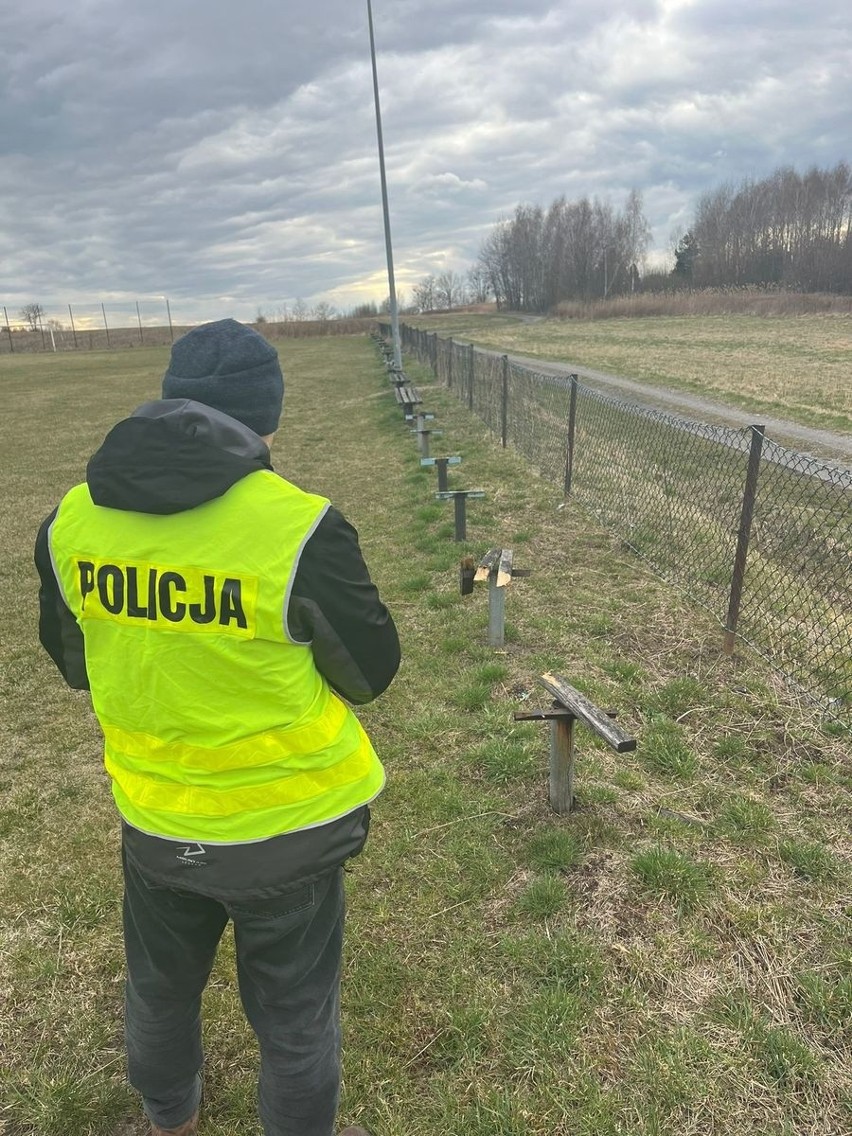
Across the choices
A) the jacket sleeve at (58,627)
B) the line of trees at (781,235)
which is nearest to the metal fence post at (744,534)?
the jacket sleeve at (58,627)

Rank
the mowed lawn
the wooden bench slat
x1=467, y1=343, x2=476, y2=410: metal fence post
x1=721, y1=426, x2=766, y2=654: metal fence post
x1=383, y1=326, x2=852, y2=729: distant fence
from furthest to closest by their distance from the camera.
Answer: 1. x1=467, y1=343, x2=476, y2=410: metal fence post
2. x1=383, y1=326, x2=852, y2=729: distant fence
3. x1=721, y1=426, x2=766, y2=654: metal fence post
4. the wooden bench slat
5. the mowed lawn

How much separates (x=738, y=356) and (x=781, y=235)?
55131mm

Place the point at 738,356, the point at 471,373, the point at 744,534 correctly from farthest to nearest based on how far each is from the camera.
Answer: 1. the point at 738,356
2. the point at 471,373
3. the point at 744,534

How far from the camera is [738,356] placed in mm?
23672

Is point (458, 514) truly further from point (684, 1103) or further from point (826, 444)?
point (826, 444)

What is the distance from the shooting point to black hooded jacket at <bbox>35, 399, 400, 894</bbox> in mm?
1253

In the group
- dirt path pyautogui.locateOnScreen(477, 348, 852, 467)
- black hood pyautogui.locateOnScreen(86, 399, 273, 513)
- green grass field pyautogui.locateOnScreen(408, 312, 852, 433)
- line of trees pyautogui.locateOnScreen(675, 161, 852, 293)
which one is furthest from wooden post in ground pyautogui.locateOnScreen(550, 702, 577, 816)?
line of trees pyautogui.locateOnScreen(675, 161, 852, 293)

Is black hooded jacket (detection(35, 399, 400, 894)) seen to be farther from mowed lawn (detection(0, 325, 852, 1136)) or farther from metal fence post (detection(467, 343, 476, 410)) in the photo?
metal fence post (detection(467, 343, 476, 410))

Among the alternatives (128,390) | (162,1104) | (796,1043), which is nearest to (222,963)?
(162,1104)

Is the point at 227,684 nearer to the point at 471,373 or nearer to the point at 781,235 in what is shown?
the point at 471,373

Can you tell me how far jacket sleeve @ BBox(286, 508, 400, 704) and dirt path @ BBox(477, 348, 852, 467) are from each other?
9.52m

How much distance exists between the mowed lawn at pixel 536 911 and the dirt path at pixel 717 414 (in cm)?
674

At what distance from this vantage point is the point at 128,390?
23062 mm

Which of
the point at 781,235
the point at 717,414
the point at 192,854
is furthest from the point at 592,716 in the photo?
the point at 781,235
